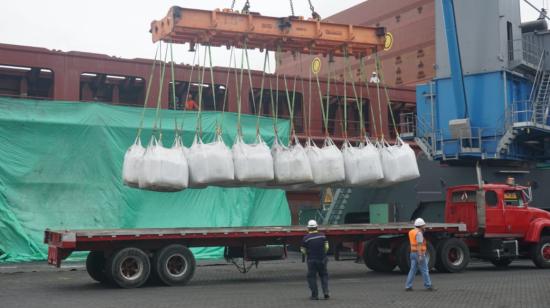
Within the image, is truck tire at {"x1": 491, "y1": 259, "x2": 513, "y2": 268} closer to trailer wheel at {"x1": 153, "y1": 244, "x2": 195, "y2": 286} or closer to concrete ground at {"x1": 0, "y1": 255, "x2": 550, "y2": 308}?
concrete ground at {"x1": 0, "y1": 255, "x2": 550, "y2": 308}

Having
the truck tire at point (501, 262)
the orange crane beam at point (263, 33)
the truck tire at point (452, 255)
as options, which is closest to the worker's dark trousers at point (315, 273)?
the orange crane beam at point (263, 33)

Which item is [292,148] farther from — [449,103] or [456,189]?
[449,103]

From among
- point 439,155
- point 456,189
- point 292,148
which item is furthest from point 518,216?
point 439,155

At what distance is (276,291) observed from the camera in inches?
567

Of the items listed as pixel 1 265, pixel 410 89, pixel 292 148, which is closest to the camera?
pixel 292 148

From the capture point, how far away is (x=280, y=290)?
48.0 feet

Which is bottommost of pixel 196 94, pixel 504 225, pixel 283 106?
pixel 504 225

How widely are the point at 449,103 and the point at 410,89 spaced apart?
10259mm

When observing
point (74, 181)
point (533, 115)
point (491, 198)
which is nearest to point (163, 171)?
point (74, 181)

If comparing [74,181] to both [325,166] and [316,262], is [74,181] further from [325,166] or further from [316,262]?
[316,262]

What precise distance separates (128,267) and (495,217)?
10432 millimetres

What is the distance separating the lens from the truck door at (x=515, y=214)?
19047mm

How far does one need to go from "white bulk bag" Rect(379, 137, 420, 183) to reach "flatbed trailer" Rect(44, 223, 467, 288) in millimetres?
1720

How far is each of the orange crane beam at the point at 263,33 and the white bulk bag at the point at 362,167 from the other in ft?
10.1
